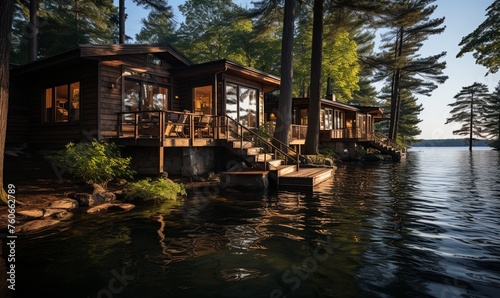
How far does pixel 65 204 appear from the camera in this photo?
7418 mm

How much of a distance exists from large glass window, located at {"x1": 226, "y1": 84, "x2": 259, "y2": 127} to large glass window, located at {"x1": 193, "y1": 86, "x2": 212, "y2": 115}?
121 centimetres

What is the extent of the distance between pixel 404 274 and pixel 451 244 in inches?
72.8

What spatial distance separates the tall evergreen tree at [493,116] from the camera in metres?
53.5

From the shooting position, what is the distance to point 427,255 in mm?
4582

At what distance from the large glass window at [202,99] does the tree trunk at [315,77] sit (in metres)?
6.62

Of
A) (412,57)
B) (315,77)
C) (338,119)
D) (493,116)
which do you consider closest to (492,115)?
(493,116)

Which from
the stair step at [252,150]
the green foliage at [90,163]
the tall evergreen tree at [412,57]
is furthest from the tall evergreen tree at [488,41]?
the green foliage at [90,163]

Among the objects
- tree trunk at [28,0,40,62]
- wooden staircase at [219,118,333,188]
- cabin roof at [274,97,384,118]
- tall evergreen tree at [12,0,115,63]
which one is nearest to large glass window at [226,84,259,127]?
wooden staircase at [219,118,333,188]

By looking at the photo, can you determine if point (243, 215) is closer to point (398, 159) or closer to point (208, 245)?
point (208, 245)

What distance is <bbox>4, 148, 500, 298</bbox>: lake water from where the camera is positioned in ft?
11.8

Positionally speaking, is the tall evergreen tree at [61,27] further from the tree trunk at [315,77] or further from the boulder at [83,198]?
the boulder at [83,198]

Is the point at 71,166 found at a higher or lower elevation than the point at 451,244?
higher

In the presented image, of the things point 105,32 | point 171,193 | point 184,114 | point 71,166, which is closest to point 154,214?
point 171,193

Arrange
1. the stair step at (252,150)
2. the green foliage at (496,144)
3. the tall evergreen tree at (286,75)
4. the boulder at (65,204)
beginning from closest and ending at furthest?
the boulder at (65,204) < the stair step at (252,150) < the tall evergreen tree at (286,75) < the green foliage at (496,144)
